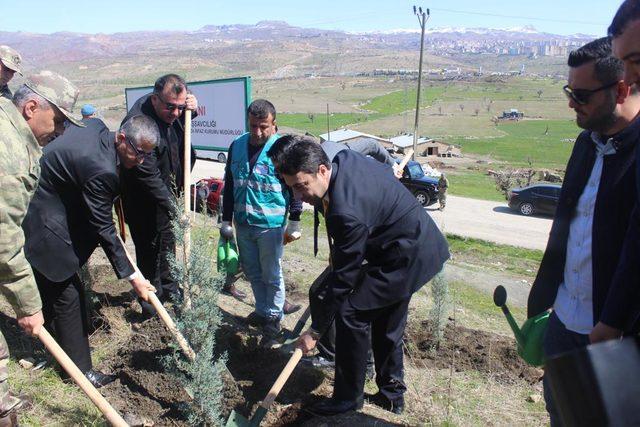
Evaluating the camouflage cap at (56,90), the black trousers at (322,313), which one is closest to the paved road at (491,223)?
the black trousers at (322,313)

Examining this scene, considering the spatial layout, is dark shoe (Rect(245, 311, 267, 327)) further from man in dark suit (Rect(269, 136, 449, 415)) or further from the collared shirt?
the collared shirt

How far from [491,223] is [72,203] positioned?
1830 centimetres

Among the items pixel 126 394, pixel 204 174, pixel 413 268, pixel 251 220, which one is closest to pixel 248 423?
pixel 126 394

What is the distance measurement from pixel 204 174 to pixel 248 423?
2325cm

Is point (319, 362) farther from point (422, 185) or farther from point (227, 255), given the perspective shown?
point (422, 185)

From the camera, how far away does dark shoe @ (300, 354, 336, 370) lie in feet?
13.2

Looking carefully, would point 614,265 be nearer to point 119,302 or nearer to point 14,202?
point 14,202

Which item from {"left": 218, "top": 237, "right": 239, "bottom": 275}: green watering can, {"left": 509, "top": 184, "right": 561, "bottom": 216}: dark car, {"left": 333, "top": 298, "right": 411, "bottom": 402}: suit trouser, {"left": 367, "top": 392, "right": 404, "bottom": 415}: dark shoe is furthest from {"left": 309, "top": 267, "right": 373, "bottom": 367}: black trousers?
{"left": 509, "top": 184, "right": 561, "bottom": 216}: dark car

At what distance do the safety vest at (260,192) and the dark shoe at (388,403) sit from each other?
1527 mm

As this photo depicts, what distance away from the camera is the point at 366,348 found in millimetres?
3225

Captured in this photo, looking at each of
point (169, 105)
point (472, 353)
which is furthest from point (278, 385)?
point (169, 105)

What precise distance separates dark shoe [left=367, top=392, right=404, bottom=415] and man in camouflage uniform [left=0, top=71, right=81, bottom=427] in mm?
2161

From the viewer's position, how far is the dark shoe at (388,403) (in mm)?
3457

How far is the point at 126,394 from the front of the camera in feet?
11.4
